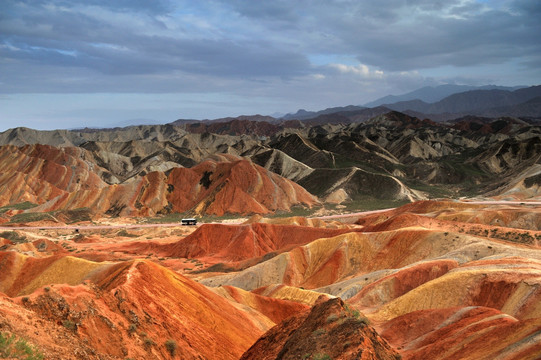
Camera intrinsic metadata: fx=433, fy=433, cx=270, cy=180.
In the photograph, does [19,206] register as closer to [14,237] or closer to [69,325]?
[14,237]

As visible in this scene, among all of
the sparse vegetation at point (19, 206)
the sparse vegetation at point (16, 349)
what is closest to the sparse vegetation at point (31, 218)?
the sparse vegetation at point (19, 206)

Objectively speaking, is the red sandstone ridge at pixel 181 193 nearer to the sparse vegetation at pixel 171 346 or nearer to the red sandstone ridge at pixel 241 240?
the red sandstone ridge at pixel 241 240

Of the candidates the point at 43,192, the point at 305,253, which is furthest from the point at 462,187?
the point at 43,192

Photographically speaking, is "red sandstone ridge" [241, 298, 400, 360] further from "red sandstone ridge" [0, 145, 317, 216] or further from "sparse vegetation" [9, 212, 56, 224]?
"sparse vegetation" [9, 212, 56, 224]

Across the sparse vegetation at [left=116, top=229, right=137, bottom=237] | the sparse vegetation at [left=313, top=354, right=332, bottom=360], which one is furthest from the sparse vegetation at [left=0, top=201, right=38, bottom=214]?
the sparse vegetation at [left=313, top=354, right=332, bottom=360]

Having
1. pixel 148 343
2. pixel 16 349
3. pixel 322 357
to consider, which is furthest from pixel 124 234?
pixel 322 357

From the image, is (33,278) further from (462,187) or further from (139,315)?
(462,187)
